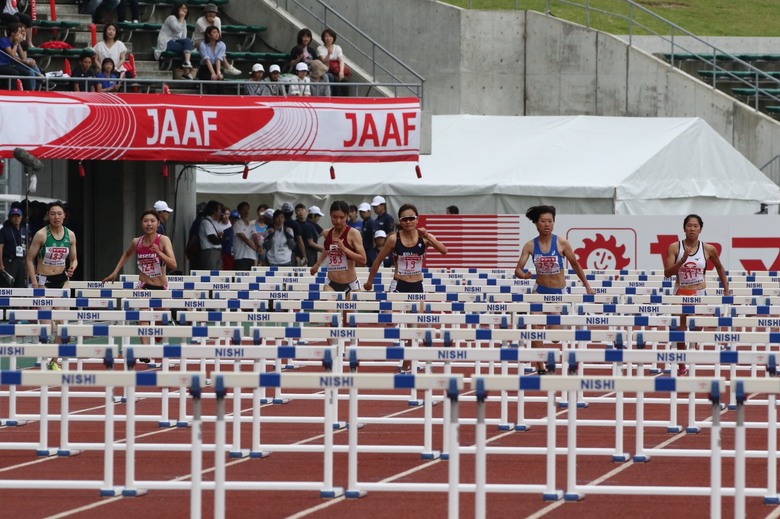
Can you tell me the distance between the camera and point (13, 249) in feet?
74.0

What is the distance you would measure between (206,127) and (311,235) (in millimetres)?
4957

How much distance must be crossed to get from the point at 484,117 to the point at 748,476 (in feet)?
90.9

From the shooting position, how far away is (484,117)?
3806cm

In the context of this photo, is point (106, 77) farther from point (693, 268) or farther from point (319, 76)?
point (693, 268)

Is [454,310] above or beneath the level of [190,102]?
beneath

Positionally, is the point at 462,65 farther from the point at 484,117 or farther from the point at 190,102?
the point at 190,102

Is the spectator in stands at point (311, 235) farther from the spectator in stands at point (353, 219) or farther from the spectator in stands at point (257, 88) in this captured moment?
the spectator in stands at point (257, 88)

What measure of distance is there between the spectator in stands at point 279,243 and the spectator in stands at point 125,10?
6.54 m

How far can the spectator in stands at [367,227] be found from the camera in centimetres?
2935

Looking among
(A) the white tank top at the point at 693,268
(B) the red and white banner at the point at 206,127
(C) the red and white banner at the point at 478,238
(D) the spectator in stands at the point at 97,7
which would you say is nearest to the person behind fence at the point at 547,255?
(A) the white tank top at the point at 693,268

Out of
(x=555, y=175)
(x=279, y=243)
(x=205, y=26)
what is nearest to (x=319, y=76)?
(x=205, y=26)

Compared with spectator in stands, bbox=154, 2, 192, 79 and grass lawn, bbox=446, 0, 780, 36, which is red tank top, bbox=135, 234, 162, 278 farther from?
grass lawn, bbox=446, 0, 780, 36

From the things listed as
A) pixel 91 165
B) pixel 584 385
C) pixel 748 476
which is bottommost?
pixel 748 476

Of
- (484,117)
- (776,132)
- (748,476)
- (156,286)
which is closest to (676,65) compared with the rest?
(776,132)
